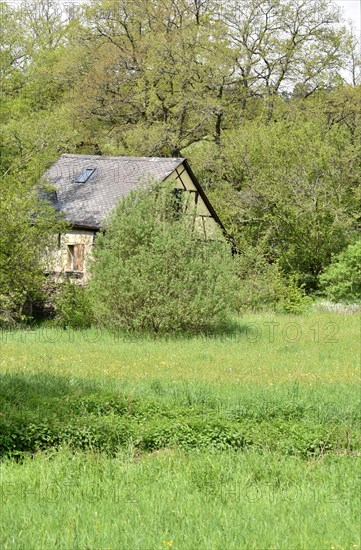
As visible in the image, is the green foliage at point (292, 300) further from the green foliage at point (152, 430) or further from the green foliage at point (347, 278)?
the green foliage at point (152, 430)

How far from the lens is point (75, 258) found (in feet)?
117

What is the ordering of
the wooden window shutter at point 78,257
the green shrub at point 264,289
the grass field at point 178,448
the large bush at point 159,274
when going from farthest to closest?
the wooden window shutter at point 78,257 → the green shrub at point 264,289 → the large bush at point 159,274 → the grass field at point 178,448

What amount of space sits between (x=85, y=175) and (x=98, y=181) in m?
0.88

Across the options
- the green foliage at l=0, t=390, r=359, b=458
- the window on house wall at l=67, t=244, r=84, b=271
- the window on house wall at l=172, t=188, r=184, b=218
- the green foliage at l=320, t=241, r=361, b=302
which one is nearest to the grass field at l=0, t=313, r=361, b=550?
the green foliage at l=0, t=390, r=359, b=458

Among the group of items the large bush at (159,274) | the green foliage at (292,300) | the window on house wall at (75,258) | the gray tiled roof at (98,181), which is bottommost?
the green foliage at (292,300)

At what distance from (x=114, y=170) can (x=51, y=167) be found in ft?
12.5

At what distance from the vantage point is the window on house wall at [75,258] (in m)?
→ 35.2

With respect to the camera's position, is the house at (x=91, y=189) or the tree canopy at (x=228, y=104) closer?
the house at (x=91, y=189)

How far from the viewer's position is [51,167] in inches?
1524

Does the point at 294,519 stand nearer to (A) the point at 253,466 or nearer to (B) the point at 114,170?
(A) the point at 253,466

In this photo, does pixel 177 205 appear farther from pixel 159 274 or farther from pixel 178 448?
pixel 178 448

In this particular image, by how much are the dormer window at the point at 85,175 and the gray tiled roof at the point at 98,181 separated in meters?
0.15

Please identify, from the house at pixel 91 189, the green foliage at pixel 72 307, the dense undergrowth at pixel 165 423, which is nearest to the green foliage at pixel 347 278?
the house at pixel 91 189

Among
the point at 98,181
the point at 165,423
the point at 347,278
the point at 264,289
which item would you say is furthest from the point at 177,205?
the point at 165,423
